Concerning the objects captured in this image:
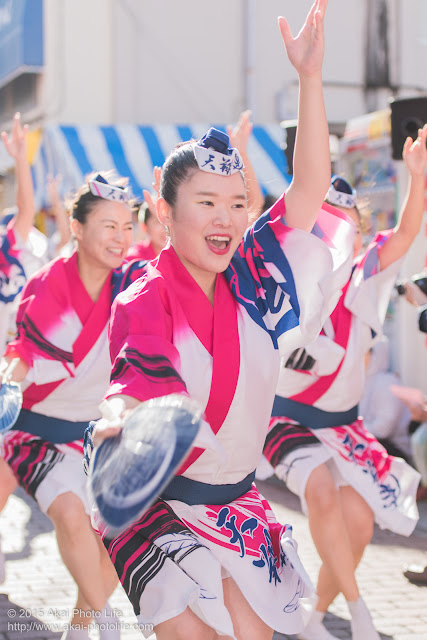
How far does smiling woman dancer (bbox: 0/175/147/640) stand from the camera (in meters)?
3.52

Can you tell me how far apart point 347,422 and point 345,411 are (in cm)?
6

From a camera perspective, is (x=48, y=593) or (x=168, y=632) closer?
(x=168, y=632)

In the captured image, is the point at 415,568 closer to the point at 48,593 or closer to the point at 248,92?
the point at 48,593

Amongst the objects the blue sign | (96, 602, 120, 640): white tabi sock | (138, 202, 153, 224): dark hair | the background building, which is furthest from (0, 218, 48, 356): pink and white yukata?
the blue sign

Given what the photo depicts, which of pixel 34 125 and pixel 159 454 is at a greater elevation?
pixel 34 125

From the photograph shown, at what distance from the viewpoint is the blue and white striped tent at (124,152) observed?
456 inches

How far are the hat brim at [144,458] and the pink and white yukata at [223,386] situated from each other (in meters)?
0.22

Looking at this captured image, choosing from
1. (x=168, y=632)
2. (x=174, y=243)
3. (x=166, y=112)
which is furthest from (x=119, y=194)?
(x=166, y=112)

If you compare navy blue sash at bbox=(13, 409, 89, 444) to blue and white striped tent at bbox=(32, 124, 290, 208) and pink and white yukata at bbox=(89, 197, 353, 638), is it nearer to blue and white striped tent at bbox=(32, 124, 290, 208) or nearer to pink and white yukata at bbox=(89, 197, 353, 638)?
pink and white yukata at bbox=(89, 197, 353, 638)

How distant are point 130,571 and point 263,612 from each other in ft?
1.18

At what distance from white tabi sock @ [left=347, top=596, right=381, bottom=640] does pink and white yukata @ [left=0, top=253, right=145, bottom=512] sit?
1.16 metres

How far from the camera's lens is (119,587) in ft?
14.9

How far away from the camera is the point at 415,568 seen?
182 inches

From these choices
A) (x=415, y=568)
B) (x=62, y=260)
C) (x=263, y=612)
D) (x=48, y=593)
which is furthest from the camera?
(x=415, y=568)
